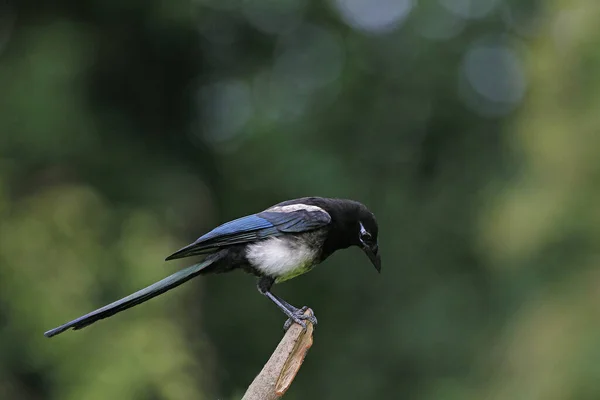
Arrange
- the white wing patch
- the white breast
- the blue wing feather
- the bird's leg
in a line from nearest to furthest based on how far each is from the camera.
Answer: the bird's leg < the blue wing feather < the white breast < the white wing patch

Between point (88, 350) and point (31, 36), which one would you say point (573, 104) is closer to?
point (88, 350)

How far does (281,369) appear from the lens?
263 cm

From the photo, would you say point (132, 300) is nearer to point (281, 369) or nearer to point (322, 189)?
point (281, 369)

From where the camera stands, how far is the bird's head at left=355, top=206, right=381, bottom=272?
11.8 feet

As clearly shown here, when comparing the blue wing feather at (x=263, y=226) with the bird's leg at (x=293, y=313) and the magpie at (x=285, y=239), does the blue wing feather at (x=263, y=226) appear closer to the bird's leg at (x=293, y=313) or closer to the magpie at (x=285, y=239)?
the magpie at (x=285, y=239)

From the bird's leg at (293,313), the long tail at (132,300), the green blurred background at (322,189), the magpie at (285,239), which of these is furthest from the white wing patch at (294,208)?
the green blurred background at (322,189)

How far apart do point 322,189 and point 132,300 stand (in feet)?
17.8

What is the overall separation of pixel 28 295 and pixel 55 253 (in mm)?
356

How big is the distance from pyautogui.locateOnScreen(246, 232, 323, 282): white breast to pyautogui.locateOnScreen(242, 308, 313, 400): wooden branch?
0.58 m

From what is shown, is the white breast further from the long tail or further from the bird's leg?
the long tail

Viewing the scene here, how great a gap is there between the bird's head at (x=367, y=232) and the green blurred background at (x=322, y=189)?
6.00ft

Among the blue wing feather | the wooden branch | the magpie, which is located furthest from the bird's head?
the wooden branch

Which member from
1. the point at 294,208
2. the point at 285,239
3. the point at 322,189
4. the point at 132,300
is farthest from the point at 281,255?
the point at 322,189

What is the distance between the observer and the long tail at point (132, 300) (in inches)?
101
